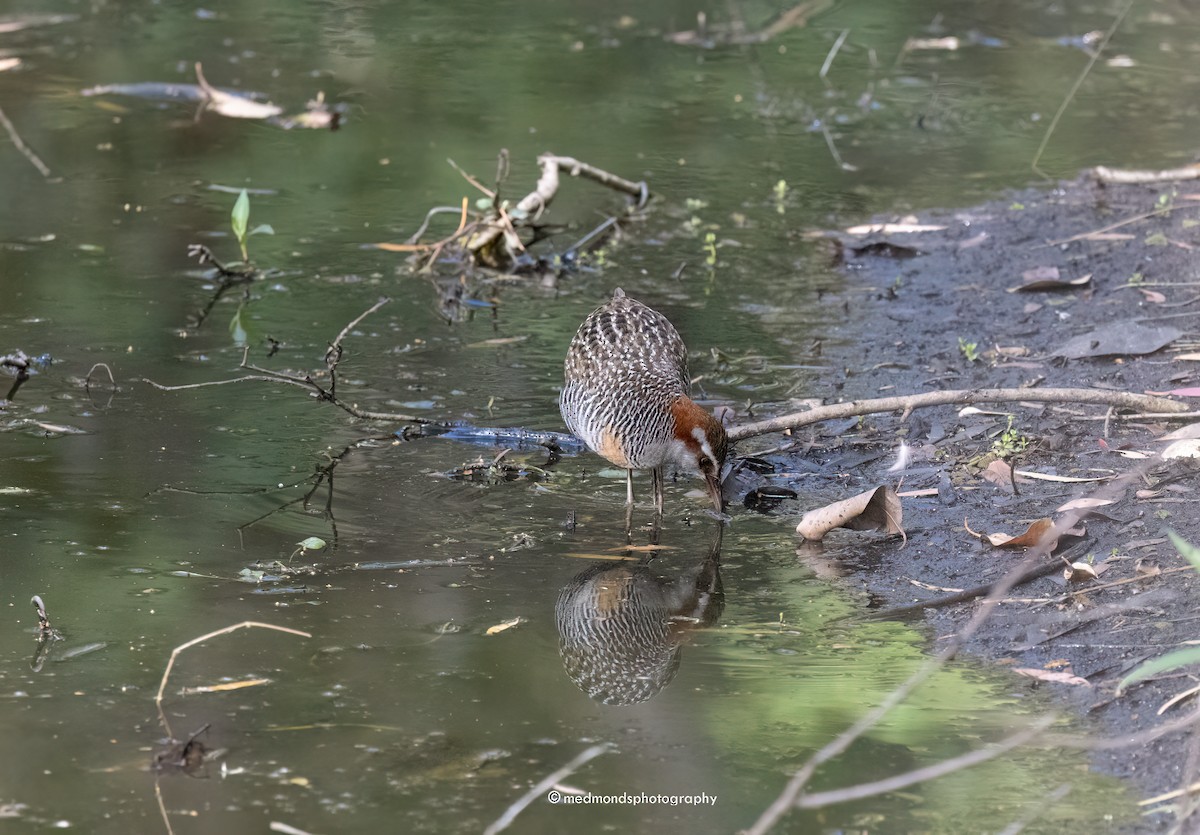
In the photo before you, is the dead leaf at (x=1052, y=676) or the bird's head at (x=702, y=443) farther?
the bird's head at (x=702, y=443)

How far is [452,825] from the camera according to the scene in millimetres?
4062

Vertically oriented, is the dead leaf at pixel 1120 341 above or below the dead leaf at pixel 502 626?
above

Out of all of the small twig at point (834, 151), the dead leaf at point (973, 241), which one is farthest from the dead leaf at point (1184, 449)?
the small twig at point (834, 151)

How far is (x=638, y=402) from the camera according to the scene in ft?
20.1

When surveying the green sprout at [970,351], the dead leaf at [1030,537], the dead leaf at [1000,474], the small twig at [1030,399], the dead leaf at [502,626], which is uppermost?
the small twig at [1030,399]

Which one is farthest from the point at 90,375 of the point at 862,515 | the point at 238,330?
the point at 862,515

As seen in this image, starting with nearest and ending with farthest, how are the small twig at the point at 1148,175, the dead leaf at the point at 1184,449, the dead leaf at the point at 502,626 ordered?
1. the dead leaf at the point at 502,626
2. the dead leaf at the point at 1184,449
3. the small twig at the point at 1148,175

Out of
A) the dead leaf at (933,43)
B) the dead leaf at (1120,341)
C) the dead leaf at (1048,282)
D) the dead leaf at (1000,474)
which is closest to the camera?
the dead leaf at (1000,474)

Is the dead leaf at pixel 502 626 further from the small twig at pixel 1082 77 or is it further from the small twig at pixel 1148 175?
the small twig at pixel 1148 175

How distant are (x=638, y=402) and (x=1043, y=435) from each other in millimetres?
1754

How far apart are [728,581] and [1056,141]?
760 centimetres

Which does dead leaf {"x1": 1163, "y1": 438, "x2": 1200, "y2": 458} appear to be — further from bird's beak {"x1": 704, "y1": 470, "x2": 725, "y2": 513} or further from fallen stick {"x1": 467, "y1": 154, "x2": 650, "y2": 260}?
fallen stick {"x1": 467, "y1": 154, "x2": 650, "y2": 260}

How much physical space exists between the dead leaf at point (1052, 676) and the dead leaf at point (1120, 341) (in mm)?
2786

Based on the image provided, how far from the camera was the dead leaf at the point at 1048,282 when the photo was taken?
327 inches
